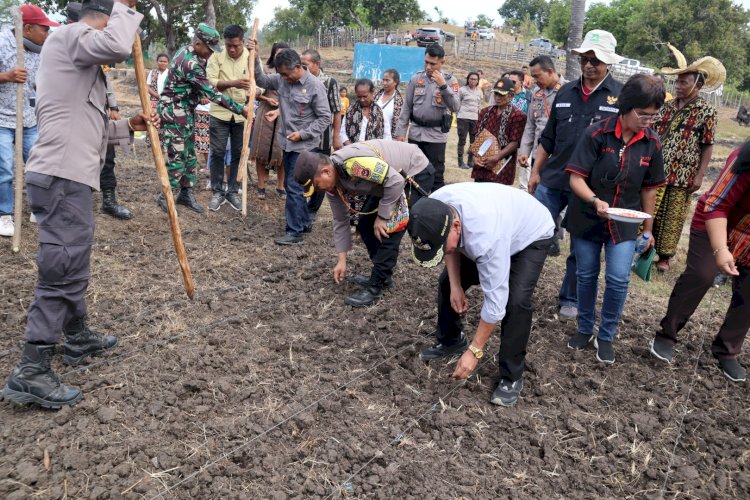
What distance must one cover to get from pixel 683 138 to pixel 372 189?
2948mm

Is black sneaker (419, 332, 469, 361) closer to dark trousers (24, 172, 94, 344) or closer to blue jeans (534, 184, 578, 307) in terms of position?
blue jeans (534, 184, 578, 307)

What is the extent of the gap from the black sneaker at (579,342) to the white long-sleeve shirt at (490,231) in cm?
129

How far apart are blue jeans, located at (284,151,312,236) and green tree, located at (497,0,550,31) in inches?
2898

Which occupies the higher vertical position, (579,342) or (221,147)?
(221,147)

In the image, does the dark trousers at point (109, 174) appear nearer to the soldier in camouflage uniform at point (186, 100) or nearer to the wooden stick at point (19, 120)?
the soldier in camouflage uniform at point (186, 100)

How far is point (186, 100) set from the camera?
602cm

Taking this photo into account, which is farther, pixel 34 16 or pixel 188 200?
pixel 188 200

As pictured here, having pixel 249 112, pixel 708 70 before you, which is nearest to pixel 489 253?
pixel 708 70

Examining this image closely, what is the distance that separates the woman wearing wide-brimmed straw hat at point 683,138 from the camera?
4668mm

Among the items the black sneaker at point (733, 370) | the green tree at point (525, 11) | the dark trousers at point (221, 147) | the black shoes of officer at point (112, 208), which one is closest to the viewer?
the black sneaker at point (733, 370)

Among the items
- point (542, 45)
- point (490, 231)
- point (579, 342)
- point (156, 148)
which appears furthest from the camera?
point (542, 45)

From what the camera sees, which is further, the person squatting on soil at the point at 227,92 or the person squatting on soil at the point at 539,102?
the person squatting on soil at the point at 227,92

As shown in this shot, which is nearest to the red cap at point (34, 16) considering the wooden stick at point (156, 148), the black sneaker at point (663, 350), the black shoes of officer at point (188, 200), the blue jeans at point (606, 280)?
the wooden stick at point (156, 148)

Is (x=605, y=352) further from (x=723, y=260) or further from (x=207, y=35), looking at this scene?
(x=207, y=35)
